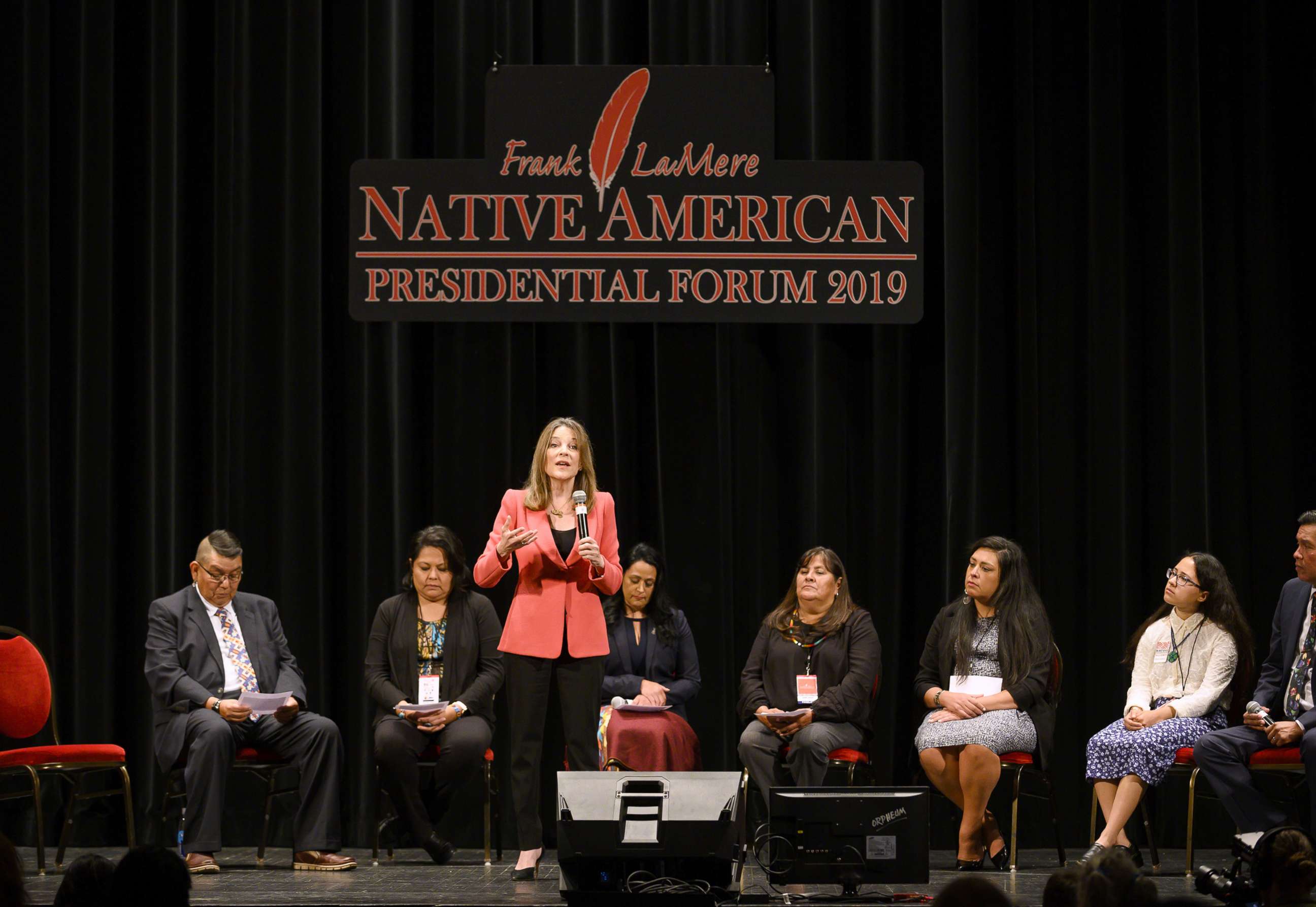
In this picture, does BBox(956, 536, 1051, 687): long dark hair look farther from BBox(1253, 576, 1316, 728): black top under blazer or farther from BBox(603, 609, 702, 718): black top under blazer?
BBox(603, 609, 702, 718): black top under blazer

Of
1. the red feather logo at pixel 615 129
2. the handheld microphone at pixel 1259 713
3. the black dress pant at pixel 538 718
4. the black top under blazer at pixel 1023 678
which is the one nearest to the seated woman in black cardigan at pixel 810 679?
the black top under blazer at pixel 1023 678

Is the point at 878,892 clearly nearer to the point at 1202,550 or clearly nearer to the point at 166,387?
the point at 1202,550

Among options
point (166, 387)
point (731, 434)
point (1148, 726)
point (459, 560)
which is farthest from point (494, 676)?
point (1148, 726)

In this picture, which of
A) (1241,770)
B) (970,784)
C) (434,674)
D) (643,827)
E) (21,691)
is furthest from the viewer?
(434,674)

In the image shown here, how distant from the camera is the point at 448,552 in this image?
5.31m

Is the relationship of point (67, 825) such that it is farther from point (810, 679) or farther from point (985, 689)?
point (985, 689)

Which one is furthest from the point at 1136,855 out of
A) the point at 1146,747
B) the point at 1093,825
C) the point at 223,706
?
the point at 223,706

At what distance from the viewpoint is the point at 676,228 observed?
5859 mm

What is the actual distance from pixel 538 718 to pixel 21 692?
191 centimetres

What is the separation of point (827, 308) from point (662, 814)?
2.62 meters

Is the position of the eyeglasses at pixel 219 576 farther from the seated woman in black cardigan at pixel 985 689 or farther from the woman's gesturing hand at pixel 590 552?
the seated woman in black cardigan at pixel 985 689

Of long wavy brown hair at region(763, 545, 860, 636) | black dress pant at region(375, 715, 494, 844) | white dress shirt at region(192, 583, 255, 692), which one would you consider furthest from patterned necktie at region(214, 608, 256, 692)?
long wavy brown hair at region(763, 545, 860, 636)

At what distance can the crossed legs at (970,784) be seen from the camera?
16.2 ft

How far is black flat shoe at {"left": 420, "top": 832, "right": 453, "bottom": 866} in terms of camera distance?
5078 millimetres
